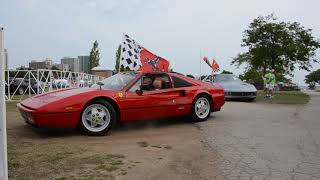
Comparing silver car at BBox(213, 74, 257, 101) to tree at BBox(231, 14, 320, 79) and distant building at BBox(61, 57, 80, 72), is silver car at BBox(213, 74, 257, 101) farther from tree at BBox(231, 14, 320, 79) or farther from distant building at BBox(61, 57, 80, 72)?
distant building at BBox(61, 57, 80, 72)

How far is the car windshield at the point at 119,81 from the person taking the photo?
26.8 ft

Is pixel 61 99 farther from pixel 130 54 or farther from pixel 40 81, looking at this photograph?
pixel 40 81

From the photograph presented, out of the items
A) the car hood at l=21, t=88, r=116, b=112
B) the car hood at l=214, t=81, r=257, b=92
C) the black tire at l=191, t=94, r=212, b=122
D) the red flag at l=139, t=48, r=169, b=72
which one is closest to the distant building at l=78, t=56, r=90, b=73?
the car hood at l=214, t=81, r=257, b=92

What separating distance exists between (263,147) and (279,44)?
23897 millimetres

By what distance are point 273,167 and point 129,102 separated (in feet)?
11.1

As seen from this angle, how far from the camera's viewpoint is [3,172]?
3.50m

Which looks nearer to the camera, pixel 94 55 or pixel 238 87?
pixel 238 87

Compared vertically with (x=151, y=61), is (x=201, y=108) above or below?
below

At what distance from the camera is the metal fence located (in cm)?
1691

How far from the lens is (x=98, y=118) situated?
Answer: 7426 mm

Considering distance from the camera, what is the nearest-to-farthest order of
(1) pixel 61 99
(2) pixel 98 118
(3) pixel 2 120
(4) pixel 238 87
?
1. (3) pixel 2 120
2. (1) pixel 61 99
3. (2) pixel 98 118
4. (4) pixel 238 87

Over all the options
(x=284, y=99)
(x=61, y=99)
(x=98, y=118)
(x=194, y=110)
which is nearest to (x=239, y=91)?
(x=284, y=99)

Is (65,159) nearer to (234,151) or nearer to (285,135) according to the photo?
(234,151)

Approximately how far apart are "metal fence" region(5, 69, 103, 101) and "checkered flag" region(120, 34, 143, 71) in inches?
76.4
